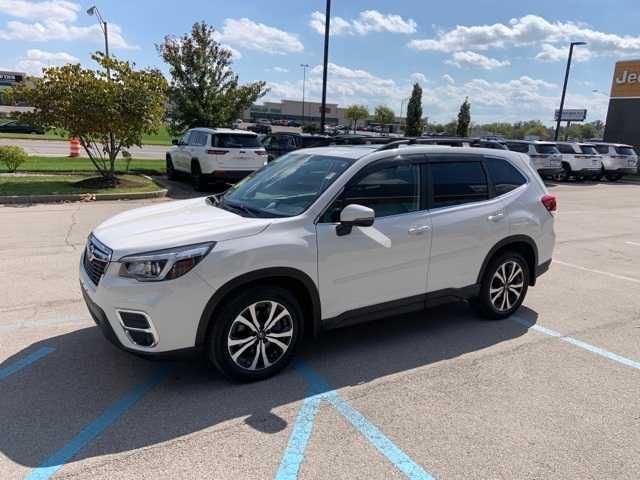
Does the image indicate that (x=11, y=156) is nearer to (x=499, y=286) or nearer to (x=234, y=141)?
(x=234, y=141)

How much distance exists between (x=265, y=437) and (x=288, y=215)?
5.21 ft

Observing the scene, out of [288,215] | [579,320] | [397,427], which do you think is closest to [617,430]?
[397,427]

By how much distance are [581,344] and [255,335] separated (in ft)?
10.0

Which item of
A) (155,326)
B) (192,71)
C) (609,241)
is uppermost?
(192,71)

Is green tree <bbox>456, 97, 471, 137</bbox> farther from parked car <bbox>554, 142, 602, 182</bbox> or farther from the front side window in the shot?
the front side window

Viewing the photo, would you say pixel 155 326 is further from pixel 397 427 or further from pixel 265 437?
pixel 397 427

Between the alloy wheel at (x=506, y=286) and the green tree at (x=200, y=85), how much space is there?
53.5ft

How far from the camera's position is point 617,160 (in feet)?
84.3

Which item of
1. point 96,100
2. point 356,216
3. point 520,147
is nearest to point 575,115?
point 520,147

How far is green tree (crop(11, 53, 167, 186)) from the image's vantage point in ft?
40.0

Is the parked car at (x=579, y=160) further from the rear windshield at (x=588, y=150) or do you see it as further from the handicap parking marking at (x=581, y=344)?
the handicap parking marking at (x=581, y=344)

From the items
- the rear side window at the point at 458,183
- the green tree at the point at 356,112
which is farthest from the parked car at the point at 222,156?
the green tree at the point at 356,112

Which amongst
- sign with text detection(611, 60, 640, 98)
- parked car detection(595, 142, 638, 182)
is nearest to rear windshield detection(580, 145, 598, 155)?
parked car detection(595, 142, 638, 182)

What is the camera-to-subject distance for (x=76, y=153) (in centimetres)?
2269
